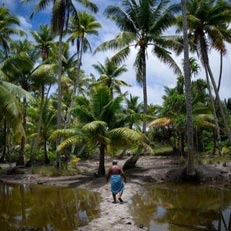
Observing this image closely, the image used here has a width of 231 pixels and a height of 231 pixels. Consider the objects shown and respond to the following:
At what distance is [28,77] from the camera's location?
81.6 ft

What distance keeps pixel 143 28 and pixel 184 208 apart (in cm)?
1351

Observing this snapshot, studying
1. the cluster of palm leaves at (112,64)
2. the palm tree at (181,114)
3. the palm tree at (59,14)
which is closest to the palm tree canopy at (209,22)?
the cluster of palm leaves at (112,64)

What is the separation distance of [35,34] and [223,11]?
1556cm

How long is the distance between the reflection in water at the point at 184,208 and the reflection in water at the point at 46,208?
1.67 m

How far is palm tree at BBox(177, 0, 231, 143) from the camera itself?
21.6 m

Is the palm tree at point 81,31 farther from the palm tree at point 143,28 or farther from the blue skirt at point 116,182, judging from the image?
the blue skirt at point 116,182

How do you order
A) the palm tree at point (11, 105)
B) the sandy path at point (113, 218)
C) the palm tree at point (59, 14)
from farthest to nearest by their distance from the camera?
the palm tree at point (59, 14) → the palm tree at point (11, 105) → the sandy path at point (113, 218)

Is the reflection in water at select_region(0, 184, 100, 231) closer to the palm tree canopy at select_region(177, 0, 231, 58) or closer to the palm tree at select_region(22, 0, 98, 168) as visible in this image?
the palm tree at select_region(22, 0, 98, 168)

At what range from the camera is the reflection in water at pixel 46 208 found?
8703mm

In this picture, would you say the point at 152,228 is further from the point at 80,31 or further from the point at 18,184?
the point at 80,31

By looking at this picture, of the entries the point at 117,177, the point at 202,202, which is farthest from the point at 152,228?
the point at 202,202

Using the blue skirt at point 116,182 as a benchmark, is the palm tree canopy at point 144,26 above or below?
above

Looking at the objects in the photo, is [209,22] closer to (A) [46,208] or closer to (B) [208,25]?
(B) [208,25]

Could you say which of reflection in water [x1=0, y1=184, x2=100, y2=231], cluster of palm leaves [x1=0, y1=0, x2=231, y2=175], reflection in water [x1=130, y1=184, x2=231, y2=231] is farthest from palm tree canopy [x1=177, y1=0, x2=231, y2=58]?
reflection in water [x1=0, y1=184, x2=100, y2=231]
